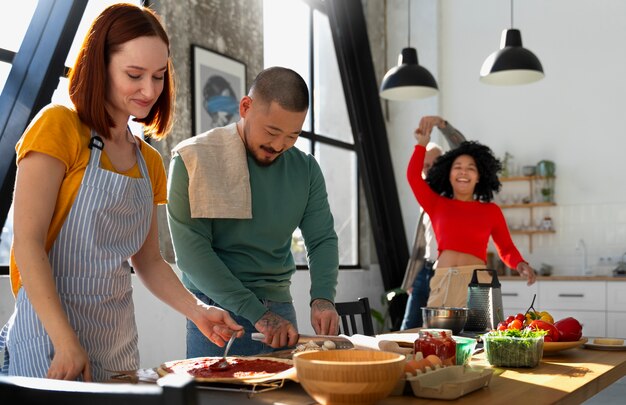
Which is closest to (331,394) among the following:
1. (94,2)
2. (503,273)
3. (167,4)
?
(94,2)

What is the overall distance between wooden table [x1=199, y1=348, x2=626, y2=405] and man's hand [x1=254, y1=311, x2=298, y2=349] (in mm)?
373

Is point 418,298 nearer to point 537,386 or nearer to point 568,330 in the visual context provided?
point 568,330

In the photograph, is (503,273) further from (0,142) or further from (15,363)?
(15,363)

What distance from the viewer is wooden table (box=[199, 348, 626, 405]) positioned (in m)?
1.42

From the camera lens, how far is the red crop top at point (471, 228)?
142 inches

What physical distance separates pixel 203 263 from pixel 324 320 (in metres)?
0.38

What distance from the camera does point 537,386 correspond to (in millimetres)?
1652

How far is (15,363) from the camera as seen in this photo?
4.72 ft

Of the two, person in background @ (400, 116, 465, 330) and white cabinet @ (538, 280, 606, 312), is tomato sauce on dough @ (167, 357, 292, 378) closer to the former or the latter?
person in background @ (400, 116, 465, 330)

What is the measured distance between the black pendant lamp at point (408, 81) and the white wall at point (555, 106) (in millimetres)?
1979

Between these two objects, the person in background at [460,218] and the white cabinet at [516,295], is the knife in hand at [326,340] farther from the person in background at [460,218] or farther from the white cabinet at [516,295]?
the white cabinet at [516,295]

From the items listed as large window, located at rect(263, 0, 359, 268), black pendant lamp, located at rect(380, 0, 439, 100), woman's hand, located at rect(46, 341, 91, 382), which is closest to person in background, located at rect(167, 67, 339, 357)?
woman's hand, located at rect(46, 341, 91, 382)

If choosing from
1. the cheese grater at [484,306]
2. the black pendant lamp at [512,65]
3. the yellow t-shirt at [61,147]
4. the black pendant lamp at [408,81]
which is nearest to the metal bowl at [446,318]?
the cheese grater at [484,306]

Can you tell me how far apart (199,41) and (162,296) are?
3.12m
